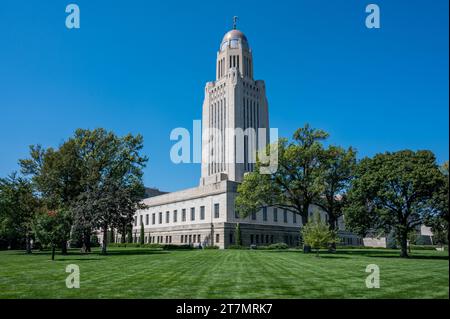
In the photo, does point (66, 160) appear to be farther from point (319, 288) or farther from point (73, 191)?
point (319, 288)

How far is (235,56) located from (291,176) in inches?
2755

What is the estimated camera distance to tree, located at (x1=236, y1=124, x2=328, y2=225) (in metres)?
50.2

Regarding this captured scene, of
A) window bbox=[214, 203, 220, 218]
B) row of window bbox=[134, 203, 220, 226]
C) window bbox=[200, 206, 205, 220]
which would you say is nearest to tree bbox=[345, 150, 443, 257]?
window bbox=[214, 203, 220, 218]

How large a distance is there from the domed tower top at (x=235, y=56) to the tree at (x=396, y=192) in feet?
244

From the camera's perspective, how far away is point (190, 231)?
75.8 metres

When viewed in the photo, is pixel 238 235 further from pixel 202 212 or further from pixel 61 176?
pixel 61 176

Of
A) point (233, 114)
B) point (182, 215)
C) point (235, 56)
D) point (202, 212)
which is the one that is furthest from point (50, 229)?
point (235, 56)

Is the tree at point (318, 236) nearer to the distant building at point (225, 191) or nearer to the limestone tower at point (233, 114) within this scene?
the distant building at point (225, 191)

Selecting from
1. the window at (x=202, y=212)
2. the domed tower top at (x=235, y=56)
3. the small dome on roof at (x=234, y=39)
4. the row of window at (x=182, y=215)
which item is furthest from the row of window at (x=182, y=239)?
the small dome on roof at (x=234, y=39)

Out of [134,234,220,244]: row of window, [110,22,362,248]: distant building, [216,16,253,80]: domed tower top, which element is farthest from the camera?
[216,16,253,80]: domed tower top

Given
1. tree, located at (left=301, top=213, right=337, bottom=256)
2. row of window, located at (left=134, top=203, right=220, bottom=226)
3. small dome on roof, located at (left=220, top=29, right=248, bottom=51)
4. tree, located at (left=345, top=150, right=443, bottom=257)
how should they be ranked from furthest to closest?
small dome on roof, located at (left=220, top=29, right=248, bottom=51)
row of window, located at (left=134, top=203, right=220, bottom=226)
tree, located at (left=345, top=150, right=443, bottom=257)
tree, located at (left=301, top=213, right=337, bottom=256)

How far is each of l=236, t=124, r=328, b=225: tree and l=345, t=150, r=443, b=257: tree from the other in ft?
29.5

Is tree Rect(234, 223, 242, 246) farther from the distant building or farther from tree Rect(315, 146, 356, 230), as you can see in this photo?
tree Rect(315, 146, 356, 230)
